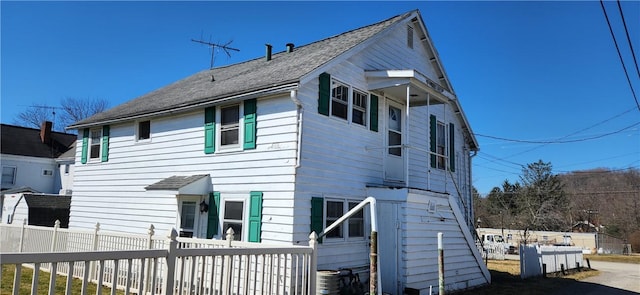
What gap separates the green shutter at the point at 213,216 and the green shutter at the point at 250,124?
5.19ft

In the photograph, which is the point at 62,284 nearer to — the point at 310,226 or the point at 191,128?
the point at 191,128

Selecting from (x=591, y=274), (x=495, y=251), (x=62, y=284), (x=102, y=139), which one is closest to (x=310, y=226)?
(x=62, y=284)

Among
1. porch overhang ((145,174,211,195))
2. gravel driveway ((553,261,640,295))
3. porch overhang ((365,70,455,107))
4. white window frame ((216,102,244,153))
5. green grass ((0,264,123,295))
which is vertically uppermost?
porch overhang ((365,70,455,107))

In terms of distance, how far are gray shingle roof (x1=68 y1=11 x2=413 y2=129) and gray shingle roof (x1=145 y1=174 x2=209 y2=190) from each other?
6.35 feet

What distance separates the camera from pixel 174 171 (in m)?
12.6

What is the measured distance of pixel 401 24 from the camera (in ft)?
45.2

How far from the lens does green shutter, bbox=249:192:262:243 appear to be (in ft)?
33.4

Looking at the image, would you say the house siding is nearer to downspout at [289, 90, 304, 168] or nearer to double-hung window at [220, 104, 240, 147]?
downspout at [289, 90, 304, 168]

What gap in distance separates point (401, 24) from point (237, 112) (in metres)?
A: 5.95

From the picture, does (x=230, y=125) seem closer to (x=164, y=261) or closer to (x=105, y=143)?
(x=105, y=143)

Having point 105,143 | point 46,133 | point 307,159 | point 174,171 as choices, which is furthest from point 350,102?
point 46,133

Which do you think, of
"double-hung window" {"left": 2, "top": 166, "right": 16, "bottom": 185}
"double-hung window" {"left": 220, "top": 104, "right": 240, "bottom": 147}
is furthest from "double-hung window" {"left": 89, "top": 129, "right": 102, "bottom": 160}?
"double-hung window" {"left": 2, "top": 166, "right": 16, "bottom": 185}

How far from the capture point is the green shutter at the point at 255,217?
10.2 meters

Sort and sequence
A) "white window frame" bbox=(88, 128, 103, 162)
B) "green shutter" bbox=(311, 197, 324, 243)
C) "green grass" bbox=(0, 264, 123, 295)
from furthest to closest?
"white window frame" bbox=(88, 128, 103, 162), "green shutter" bbox=(311, 197, 324, 243), "green grass" bbox=(0, 264, 123, 295)
